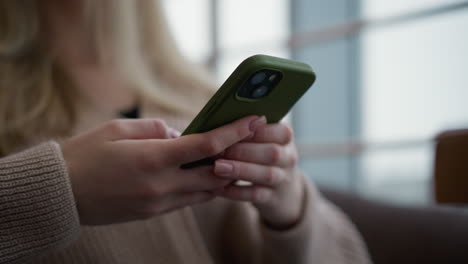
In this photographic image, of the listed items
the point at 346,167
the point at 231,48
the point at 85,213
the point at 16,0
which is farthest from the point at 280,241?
the point at 231,48

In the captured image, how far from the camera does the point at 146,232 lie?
612 millimetres

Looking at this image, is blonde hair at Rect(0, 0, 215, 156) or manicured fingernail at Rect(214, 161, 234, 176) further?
blonde hair at Rect(0, 0, 215, 156)

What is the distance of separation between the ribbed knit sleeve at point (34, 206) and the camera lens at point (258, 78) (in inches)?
7.6

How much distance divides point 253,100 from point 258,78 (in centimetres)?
3

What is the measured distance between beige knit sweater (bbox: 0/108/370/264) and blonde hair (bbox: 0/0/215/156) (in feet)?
0.53

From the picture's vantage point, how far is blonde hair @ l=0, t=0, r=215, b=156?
27.0 inches

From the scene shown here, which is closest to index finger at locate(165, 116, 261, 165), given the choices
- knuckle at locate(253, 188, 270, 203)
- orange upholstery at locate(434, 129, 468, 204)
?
knuckle at locate(253, 188, 270, 203)

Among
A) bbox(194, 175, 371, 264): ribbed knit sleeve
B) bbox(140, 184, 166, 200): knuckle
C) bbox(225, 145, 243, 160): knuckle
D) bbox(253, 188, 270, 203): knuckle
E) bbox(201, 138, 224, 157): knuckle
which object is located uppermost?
bbox(201, 138, 224, 157): knuckle

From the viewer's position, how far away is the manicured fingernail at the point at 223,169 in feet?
1.35

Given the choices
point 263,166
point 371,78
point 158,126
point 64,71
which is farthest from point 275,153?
point 371,78

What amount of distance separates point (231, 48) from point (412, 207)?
5.40ft

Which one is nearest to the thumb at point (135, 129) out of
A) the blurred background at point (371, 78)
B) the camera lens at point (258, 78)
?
the camera lens at point (258, 78)

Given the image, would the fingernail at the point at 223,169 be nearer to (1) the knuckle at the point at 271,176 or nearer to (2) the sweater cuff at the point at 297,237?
(1) the knuckle at the point at 271,176

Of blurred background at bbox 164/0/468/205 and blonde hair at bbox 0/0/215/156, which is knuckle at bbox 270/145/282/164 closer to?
blonde hair at bbox 0/0/215/156
